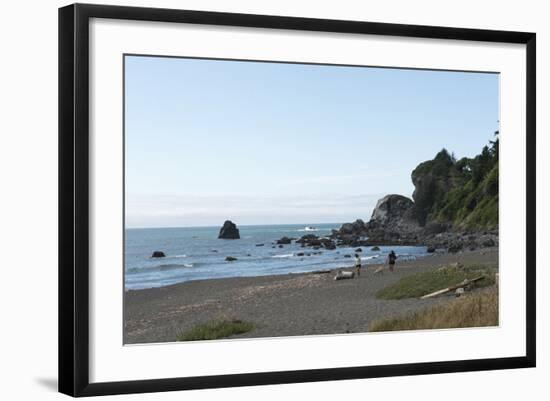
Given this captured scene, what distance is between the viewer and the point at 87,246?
25.8 feet

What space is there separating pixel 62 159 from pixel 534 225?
4.54m

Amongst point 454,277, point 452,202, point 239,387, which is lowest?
point 239,387

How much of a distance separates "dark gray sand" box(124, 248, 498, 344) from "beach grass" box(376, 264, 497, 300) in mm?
52

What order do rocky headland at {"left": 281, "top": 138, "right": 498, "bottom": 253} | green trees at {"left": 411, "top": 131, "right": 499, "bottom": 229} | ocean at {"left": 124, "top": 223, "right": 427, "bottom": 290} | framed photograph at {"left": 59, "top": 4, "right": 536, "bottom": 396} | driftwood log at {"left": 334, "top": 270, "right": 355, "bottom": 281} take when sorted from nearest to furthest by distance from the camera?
framed photograph at {"left": 59, "top": 4, "right": 536, "bottom": 396} → ocean at {"left": 124, "top": 223, "right": 427, "bottom": 290} → driftwood log at {"left": 334, "top": 270, "right": 355, "bottom": 281} → rocky headland at {"left": 281, "top": 138, "right": 498, "bottom": 253} → green trees at {"left": 411, "top": 131, "right": 499, "bottom": 229}

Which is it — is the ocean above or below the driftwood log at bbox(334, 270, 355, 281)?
above

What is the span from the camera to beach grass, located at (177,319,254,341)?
27.4ft

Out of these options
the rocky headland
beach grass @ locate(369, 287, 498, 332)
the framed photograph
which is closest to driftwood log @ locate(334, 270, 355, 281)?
the framed photograph

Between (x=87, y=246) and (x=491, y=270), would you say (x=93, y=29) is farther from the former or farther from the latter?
(x=491, y=270)

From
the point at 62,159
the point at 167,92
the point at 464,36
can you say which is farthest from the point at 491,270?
the point at 62,159

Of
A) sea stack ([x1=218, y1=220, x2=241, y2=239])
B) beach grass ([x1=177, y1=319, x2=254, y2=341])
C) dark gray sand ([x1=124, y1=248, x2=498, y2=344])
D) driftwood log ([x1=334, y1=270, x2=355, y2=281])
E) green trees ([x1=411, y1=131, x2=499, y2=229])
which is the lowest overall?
beach grass ([x1=177, y1=319, x2=254, y2=341])

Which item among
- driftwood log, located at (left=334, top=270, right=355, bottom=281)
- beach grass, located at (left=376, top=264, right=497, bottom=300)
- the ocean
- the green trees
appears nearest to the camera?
the ocean

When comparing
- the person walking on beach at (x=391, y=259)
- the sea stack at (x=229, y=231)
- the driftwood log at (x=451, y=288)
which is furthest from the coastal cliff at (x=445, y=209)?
the sea stack at (x=229, y=231)

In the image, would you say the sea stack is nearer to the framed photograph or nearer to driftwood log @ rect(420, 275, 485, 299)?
the framed photograph

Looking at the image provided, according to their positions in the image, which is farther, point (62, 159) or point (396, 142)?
point (396, 142)
